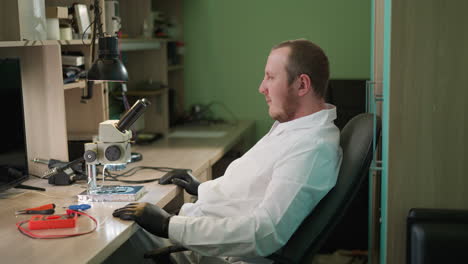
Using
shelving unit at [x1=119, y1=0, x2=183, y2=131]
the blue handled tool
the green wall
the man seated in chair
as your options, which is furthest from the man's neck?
the green wall

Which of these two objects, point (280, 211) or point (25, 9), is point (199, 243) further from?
point (25, 9)

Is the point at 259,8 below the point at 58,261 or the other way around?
the other way around

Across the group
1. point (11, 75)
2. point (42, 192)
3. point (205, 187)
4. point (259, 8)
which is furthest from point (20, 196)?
point (259, 8)

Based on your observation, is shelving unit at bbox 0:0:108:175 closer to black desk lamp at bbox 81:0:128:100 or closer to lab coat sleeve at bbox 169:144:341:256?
black desk lamp at bbox 81:0:128:100

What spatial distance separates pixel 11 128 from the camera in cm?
204

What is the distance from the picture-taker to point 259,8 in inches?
160

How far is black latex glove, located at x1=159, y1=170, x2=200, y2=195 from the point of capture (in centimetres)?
222

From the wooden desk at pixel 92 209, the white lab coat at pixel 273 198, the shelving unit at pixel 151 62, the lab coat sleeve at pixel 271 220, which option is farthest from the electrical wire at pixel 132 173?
the shelving unit at pixel 151 62

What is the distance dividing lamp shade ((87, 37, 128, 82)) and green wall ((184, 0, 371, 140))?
212 cm

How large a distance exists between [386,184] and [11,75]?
1.38 m

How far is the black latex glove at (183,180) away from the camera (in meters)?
2.22

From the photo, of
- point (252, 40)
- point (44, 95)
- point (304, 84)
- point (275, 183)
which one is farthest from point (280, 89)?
point (252, 40)

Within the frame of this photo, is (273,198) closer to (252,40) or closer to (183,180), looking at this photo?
(183,180)

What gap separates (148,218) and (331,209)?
1.82 ft
